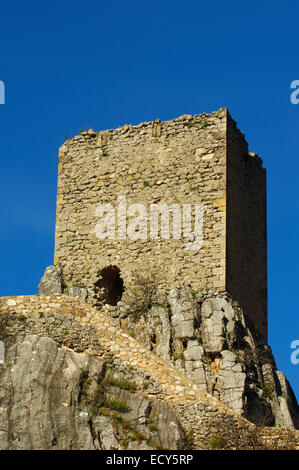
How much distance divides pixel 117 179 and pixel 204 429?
30.6 feet

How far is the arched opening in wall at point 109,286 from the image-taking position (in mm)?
28375

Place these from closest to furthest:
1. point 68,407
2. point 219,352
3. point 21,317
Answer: point 68,407
point 21,317
point 219,352

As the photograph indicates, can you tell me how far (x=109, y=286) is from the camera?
2881cm

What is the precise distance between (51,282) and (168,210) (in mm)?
3661

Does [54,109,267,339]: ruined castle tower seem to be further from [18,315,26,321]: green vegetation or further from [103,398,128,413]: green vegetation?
[103,398,128,413]: green vegetation

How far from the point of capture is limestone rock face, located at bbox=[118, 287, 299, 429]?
25.2m

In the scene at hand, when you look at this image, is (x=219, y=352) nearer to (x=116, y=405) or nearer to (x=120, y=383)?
(x=120, y=383)

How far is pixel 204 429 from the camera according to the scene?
21594mm

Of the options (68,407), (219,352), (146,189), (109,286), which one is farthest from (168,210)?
(68,407)

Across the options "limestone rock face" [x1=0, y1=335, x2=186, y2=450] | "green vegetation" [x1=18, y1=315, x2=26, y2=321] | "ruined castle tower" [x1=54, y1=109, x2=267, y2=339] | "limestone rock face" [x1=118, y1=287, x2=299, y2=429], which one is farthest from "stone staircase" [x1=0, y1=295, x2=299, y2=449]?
"ruined castle tower" [x1=54, y1=109, x2=267, y2=339]

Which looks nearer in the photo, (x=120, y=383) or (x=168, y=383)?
(x=168, y=383)

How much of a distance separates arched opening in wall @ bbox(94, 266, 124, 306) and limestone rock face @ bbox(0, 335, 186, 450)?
18.3 ft
